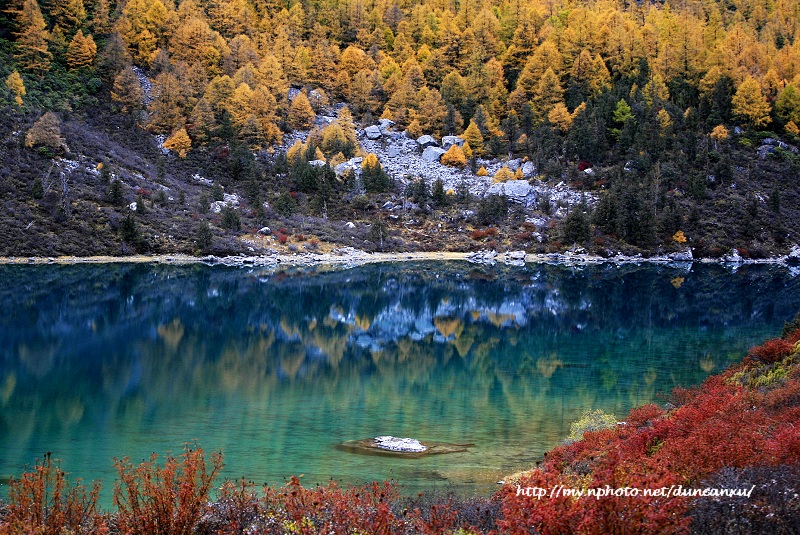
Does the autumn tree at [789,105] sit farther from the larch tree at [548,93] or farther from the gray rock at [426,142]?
the gray rock at [426,142]

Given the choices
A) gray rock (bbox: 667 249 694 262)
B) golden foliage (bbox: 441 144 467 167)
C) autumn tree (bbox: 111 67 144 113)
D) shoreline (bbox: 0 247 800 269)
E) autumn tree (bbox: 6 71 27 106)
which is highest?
autumn tree (bbox: 111 67 144 113)

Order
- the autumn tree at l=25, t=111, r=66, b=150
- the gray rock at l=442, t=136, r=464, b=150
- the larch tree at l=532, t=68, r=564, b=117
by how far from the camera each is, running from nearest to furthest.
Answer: the autumn tree at l=25, t=111, r=66, b=150 → the gray rock at l=442, t=136, r=464, b=150 → the larch tree at l=532, t=68, r=564, b=117

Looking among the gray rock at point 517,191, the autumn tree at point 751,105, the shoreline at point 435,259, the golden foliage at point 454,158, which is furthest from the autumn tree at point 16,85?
the autumn tree at point 751,105

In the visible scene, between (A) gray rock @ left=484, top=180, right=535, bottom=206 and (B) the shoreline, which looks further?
(A) gray rock @ left=484, top=180, right=535, bottom=206

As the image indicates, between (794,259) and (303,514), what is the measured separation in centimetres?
7451

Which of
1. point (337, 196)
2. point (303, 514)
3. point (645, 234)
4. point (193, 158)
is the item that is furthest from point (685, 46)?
point (303, 514)

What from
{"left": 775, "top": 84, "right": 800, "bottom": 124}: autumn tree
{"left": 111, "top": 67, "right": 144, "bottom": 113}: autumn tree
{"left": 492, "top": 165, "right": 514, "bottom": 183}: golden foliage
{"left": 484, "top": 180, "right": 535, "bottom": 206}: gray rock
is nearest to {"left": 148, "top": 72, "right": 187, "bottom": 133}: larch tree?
{"left": 111, "top": 67, "right": 144, "bottom": 113}: autumn tree

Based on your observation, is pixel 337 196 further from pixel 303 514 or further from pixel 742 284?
pixel 303 514

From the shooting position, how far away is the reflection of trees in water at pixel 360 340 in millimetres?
20109

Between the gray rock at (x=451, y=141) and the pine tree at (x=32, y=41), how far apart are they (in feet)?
169

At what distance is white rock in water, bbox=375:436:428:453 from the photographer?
50.8 ft

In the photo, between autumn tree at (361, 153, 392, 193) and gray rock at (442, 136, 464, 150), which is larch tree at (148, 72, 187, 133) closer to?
autumn tree at (361, 153, 392, 193)

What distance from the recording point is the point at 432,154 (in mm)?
96375

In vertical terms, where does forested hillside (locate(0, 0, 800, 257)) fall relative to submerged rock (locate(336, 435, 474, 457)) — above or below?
above
